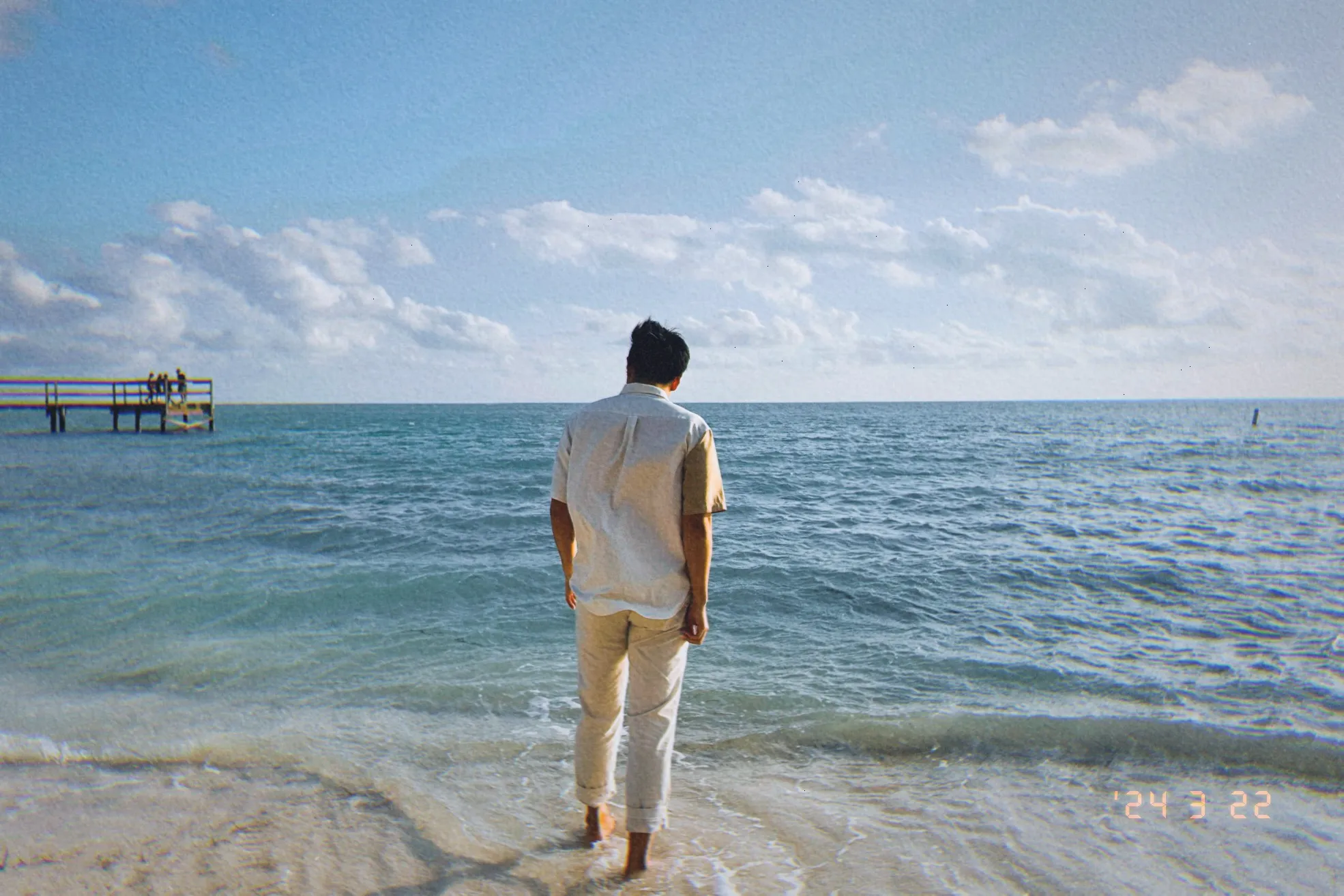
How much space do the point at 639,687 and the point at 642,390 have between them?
1214 millimetres

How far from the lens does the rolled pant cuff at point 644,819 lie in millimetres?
2920

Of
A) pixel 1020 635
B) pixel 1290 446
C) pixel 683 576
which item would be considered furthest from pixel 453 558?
pixel 1290 446

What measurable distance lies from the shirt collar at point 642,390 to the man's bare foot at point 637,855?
73.5 inches

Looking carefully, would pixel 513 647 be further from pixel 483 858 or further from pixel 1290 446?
pixel 1290 446

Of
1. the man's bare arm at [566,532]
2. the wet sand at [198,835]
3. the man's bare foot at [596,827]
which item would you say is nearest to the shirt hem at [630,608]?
the man's bare arm at [566,532]

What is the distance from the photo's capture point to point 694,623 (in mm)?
2877

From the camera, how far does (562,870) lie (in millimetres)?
3057

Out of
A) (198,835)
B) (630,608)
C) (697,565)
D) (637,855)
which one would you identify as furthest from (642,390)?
(198,835)

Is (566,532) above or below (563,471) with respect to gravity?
below

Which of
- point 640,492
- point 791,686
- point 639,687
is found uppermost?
point 640,492

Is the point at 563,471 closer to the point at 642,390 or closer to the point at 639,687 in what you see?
the point at 642,390

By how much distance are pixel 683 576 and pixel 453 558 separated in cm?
814
